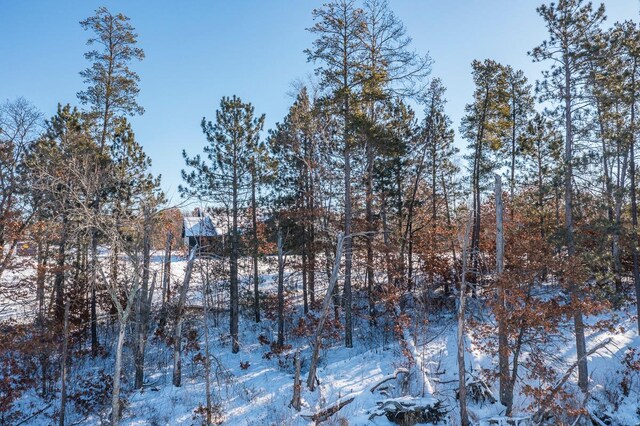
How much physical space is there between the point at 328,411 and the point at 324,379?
2.42m

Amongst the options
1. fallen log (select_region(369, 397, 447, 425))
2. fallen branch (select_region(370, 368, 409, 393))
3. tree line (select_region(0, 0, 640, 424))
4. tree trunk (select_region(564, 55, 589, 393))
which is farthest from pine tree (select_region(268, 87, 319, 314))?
tree trunk (select_region(564, 55, 589, 393))

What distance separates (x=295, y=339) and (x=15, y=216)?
523 inches

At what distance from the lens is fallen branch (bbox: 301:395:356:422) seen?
1177cm

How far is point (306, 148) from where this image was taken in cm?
1981

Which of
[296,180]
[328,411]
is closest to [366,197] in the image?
[296,180]

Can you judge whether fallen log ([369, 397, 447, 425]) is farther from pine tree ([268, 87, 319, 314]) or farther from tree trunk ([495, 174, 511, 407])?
pine tree ([268, 87, 319, 314])

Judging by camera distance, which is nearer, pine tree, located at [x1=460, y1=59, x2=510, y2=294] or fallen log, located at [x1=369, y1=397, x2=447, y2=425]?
fallen log, located at [x1=369, y1=397, x2=447, y2=425]

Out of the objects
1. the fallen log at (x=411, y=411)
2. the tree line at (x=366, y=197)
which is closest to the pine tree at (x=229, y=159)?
the tree line at (x=366, y=197)

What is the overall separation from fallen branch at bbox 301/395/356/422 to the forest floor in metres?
0.14

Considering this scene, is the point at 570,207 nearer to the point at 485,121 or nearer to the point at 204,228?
the point at 485,121

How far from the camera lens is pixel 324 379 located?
571 inches

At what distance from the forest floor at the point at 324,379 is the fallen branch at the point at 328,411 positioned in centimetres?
14

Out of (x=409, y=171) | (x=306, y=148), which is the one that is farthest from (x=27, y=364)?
(x=409, y=171)

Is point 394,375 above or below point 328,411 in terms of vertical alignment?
above
